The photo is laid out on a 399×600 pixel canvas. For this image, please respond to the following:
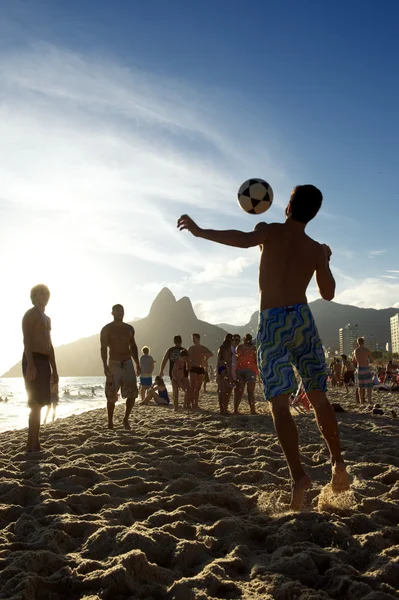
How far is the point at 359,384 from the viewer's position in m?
11.9

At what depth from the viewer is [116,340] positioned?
281 inches

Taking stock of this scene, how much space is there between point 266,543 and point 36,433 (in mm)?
3569

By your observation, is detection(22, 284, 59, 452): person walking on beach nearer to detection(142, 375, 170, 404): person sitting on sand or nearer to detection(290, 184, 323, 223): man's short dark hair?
detection(290, 184, 323, 223): man's short dark hair

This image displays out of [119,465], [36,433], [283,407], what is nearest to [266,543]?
[283,407]

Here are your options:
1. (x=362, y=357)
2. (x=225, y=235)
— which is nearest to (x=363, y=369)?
(x=362, y=357)

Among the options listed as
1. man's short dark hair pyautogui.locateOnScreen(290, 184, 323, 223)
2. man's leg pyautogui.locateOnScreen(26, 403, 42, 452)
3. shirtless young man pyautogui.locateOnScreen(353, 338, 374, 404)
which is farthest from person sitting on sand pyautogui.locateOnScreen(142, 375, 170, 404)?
man's short dark hair pyautogui.locateOnScreen(290, 184, 323, 223)

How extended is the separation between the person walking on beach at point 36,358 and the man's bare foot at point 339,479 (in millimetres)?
3527

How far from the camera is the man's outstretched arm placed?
3.00 meters

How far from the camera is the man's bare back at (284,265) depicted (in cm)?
316

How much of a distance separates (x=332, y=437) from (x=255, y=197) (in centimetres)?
198

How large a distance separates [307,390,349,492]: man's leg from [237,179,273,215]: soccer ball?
159cm

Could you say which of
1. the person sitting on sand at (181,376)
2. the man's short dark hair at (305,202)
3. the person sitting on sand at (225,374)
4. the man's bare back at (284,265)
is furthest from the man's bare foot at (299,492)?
the person sitting on sand at (181,376)

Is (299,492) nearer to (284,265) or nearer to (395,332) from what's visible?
(284,265)

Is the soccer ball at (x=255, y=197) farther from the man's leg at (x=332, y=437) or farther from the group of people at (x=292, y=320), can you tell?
the man's leg at (x=332, y=437)
